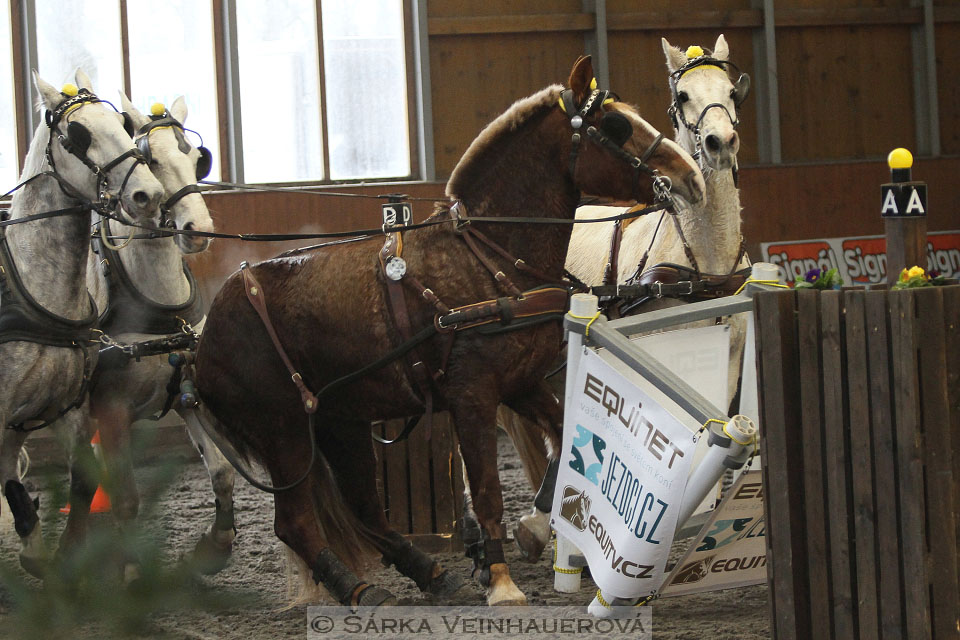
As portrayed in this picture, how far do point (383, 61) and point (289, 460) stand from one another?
20.0ft

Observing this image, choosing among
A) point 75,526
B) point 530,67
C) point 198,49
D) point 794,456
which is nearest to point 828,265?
point 530,67

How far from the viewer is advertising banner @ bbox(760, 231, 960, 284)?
955 centimetres

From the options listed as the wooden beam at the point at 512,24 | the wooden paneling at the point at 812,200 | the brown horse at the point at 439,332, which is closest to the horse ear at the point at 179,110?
the brown horse at the point at 439,332

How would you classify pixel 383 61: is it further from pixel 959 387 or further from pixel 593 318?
pixel 959 387

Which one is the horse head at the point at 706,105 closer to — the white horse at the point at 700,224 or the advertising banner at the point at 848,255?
the white horse at the point at 700,224

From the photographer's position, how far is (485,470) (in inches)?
141

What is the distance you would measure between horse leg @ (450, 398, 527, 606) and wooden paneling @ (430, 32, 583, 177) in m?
5.86

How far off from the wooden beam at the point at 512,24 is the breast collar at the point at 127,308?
5217 mm

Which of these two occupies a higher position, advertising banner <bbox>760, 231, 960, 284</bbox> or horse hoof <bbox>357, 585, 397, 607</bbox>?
advertising banner <bbox>760, 231, 960, 284</bbox>

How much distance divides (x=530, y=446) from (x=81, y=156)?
230cm

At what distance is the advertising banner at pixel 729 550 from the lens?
3055 mm

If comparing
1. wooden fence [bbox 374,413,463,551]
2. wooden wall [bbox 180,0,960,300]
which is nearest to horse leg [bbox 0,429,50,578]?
wooden fence [bbox 374,413,463,551]

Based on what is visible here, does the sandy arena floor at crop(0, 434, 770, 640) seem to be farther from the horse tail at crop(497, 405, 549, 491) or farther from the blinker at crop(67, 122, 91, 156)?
the blinker at crop(67, 122, 91, 156)

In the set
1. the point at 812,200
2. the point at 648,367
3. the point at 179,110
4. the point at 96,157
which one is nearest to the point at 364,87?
the point at 812,200
